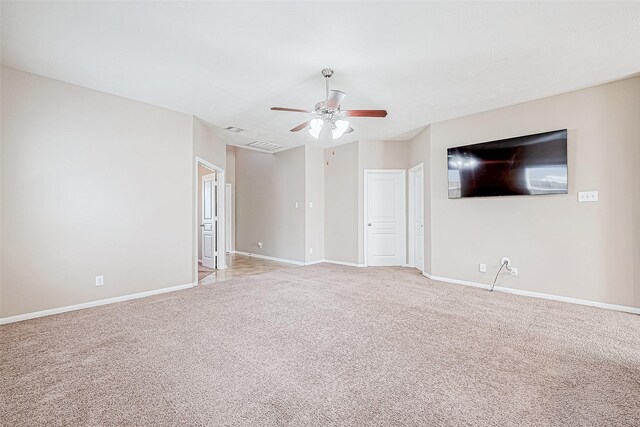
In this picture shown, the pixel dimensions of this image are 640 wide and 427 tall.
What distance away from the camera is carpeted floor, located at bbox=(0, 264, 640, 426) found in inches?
68.1

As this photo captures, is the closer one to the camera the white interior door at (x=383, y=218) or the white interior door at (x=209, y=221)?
the white interior door at (x=209, y=221)

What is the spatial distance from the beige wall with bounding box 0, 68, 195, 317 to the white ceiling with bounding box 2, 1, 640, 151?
0.36 metres

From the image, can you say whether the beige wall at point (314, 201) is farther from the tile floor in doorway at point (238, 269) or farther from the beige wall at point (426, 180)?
the beige wall at point (426, 180)

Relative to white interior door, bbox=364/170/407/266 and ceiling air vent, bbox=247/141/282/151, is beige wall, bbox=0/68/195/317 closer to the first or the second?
ceiling air vent, bbox=247/141/282/151

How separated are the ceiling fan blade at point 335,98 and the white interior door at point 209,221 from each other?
3895mm

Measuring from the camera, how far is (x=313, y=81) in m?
3.52

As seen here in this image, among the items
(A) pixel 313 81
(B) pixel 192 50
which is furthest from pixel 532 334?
(B) pixel 192 50

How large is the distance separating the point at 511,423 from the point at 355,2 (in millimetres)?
2963

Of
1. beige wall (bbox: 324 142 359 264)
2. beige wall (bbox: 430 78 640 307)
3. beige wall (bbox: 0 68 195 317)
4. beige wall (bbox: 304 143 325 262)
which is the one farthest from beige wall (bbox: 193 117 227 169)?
beige wall (bbox: 430 78 640 307)

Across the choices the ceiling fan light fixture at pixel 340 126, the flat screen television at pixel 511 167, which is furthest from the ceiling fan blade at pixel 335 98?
the flat screen television at pixel 511 167

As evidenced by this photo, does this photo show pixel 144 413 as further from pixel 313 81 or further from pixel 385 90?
pixel 385 90

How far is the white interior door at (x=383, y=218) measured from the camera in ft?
21.4

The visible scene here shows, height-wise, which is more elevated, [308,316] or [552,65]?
[552,65]

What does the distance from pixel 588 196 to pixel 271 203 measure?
610 cm
